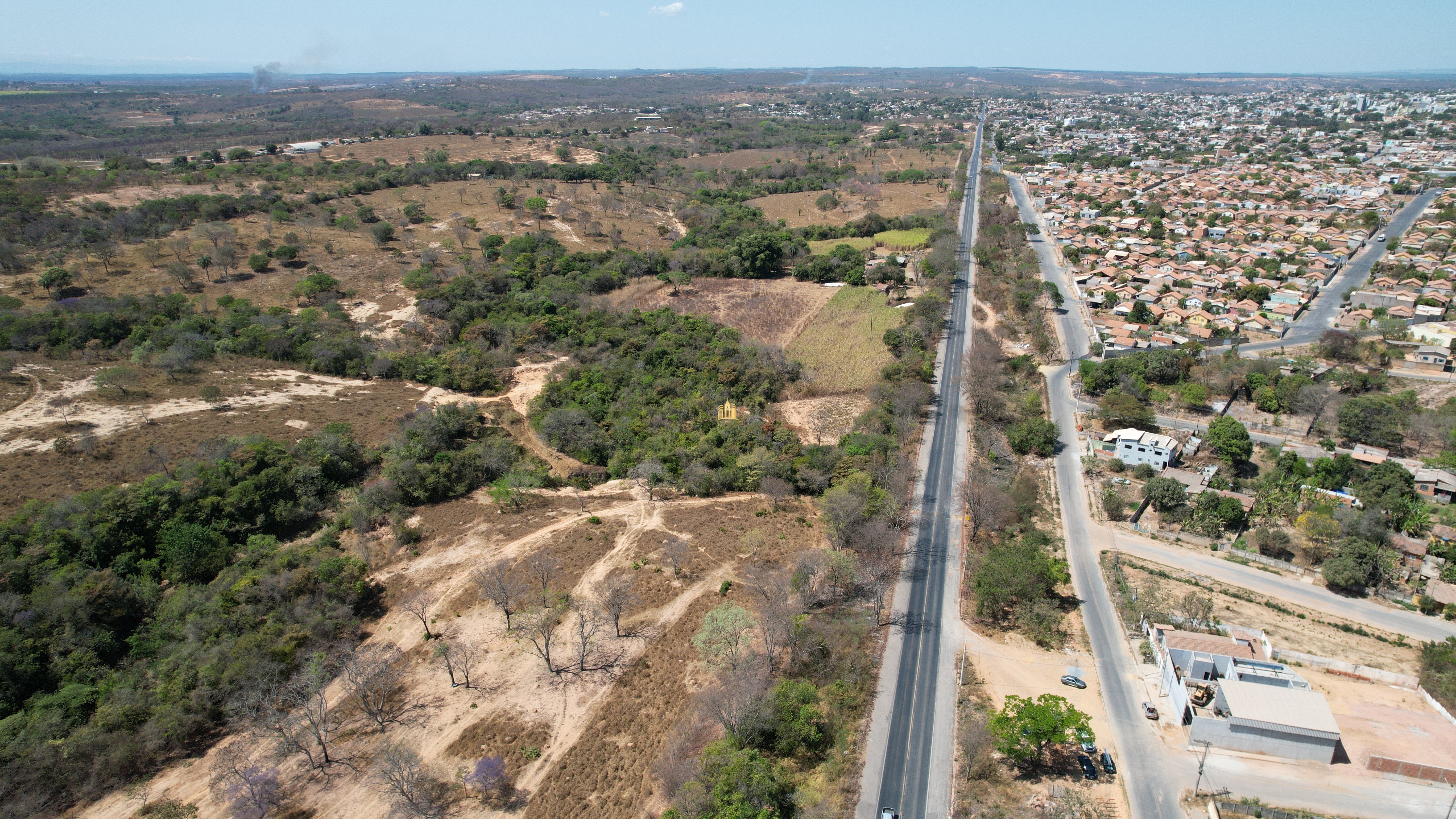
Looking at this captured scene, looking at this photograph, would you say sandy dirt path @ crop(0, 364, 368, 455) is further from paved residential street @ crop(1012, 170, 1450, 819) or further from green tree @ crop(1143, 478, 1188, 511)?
green tree @ crop(1143, 478, 1188, 511)

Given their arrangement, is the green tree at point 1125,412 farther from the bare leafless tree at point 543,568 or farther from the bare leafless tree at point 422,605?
the bare leafless tree at point 422,605

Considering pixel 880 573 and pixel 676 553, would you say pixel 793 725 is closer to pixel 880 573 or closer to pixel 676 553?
pixel 880 573

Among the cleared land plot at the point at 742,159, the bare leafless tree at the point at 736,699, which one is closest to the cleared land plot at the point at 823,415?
the bare leafless tree at the point at 736,699

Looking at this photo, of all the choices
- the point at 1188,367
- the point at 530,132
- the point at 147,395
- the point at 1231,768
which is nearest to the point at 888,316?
the point at 1188,367

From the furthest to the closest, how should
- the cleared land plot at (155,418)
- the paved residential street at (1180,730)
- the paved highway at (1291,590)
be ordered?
the cleared land plot at (155,418), the paved highway at (1291,590), the paved residential street at (1180,730)

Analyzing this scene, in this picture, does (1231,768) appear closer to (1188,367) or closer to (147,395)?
(1188,367)

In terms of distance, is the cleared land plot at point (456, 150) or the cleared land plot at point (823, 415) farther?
the cleared land plot at point (456, 150)

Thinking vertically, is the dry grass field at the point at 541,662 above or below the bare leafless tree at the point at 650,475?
below

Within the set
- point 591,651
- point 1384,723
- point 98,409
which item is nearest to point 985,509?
point 1384,723
